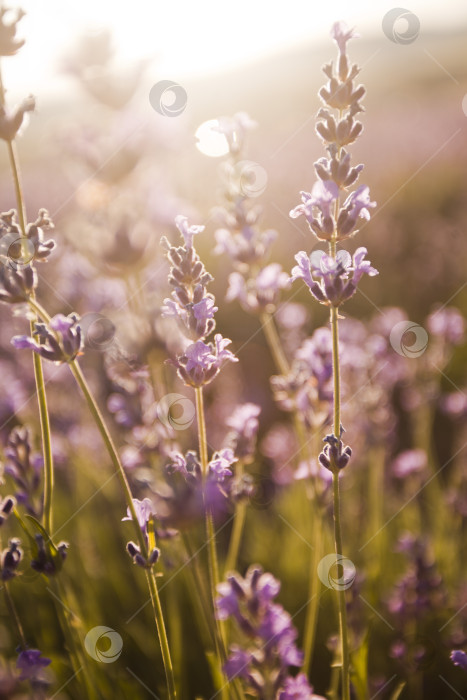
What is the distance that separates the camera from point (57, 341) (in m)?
1.20

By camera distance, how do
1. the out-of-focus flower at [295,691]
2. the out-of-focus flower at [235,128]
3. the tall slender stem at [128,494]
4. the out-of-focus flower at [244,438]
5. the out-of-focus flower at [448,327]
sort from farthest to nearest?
the out-of-focus flower at [448,327] → the out-of-focus flower at [235,128] → the out-of-focus flower at [244,438] → the out-of-focus flower at [295,691] → the tall slender stem at [128,494]

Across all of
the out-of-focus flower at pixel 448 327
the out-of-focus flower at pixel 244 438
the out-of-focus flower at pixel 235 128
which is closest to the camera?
the out-of-focus flower at pixel 244 438

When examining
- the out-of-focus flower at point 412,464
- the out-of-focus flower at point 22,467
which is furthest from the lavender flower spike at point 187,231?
the out-of-focus flower at point 412,464

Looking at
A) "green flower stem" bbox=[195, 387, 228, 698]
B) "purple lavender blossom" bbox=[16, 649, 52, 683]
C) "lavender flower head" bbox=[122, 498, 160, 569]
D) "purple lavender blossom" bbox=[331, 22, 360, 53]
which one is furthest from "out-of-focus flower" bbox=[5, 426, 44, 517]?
"purple lavender blossom" bbox=[331, 22, 360, 53]

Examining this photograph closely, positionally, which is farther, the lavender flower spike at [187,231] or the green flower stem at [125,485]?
the lavender flower spike at [187,231]

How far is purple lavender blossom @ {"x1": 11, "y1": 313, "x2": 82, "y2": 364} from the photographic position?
1.17 m

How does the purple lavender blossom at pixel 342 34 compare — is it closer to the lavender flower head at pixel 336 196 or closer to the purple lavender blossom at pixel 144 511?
the lavender flower head at pixel 336 196

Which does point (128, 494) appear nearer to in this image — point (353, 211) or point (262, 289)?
point (353, 211)

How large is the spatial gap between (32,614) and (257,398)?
7.65ft

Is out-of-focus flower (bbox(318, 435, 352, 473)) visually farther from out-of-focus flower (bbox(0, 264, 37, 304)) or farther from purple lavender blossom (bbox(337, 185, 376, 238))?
out-of-focus flower (bbox(0, 264, 37, 304))

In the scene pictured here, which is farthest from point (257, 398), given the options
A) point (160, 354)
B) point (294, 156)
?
point (294, 156)

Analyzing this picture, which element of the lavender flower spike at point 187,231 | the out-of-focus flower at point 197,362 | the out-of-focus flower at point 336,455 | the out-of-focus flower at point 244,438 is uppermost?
the lavender flower spike at point 187,231

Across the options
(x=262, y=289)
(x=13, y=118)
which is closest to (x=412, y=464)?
(x=262, y=289)

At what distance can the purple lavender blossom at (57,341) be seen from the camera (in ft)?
3.84
